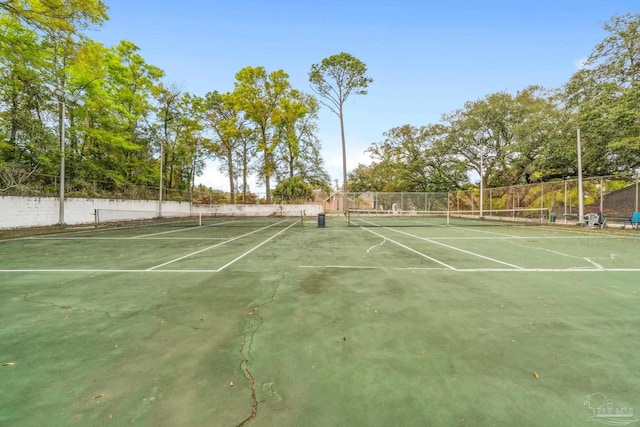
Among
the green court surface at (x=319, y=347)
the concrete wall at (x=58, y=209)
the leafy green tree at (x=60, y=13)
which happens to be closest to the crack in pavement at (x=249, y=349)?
the green court surface at (x=319, y=347)

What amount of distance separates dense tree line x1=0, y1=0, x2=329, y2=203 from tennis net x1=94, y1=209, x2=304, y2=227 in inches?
94.1

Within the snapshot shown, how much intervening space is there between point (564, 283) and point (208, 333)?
605cm

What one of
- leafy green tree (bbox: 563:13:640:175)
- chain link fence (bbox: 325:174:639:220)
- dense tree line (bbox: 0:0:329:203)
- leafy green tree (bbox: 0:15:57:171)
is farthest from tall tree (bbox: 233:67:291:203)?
leafy green tree (bbox: 563:13:640:175)

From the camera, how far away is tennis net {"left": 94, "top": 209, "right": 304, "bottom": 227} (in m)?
19.9

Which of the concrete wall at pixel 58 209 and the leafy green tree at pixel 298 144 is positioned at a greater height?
the leafy green tree at pixel 298 144

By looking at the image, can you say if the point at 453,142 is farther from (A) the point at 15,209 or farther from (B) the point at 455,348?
(A) the point at 15,209

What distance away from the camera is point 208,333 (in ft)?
9.96

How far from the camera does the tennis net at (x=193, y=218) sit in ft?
65.3

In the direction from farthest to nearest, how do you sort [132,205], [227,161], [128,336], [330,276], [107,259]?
[227,161], [132,205], [107,259], [330,276], [128,336]

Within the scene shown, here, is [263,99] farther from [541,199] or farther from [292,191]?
[541,199]

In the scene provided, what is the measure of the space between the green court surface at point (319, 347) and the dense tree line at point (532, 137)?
17698mm

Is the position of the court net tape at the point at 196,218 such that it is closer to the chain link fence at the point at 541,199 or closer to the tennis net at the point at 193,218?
the tennis net at the point at 193,218

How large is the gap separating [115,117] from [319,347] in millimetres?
28504

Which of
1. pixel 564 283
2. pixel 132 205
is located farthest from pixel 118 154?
pixel 564 283
